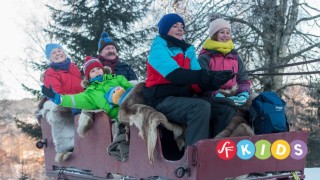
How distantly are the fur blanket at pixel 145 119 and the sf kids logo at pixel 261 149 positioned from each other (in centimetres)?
53

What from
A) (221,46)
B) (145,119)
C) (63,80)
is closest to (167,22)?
(221,46)

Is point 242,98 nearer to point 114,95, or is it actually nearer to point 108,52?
point 114,95

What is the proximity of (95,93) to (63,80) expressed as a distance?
3.57 feet

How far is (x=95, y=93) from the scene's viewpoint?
452 centimetres

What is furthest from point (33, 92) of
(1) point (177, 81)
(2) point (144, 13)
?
(1) point (177, 81)

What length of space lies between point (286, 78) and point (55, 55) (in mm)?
10045

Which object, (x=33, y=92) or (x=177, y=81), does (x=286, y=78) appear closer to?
(x=33, y=92)

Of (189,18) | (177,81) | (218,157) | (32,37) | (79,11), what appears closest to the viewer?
(218,157)

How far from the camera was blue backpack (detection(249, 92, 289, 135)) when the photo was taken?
3.76 metres

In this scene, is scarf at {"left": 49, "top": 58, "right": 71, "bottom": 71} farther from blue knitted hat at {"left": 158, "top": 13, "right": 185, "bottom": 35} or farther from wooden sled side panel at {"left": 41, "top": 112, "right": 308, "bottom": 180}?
blue knitted hat at {"left": 158, "top": 13, "right": 185, "bottom": 35}

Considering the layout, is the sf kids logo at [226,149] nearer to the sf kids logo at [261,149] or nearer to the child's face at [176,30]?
the sf kids logo at [261,149]

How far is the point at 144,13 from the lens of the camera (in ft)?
45.4

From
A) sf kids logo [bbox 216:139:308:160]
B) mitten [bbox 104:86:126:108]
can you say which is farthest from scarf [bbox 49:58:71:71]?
sf kids logo [bbox 216:139:308:160]

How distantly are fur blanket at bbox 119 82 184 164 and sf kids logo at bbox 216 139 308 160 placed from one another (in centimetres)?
53
